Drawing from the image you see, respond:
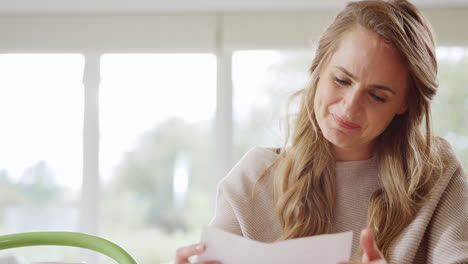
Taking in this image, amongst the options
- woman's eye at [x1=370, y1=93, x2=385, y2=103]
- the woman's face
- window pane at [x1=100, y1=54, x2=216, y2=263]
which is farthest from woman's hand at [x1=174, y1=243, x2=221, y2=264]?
window pane at [x1=100, y1=54, x2=216, y2=263]

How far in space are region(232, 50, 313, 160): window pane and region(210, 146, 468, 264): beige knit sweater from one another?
2.46m

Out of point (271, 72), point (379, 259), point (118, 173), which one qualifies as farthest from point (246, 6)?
Result: point (379, 259)

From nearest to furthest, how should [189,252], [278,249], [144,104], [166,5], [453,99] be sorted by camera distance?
[278,249] < [189,252] < [166,5] < [453,99] < [144,104]

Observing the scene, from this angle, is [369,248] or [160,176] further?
[160,176]

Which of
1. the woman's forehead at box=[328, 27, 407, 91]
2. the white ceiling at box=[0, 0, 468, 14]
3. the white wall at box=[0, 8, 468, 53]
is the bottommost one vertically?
the woman's forehead at box=[328, 27, 407, 91]

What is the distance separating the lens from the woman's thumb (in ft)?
3.43

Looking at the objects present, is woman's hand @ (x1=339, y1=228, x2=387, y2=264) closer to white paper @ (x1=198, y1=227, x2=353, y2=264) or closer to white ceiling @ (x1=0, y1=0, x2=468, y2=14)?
white paper @ (x1=198, y1=227, x2=353, y2=264)

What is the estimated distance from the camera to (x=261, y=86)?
400 cm

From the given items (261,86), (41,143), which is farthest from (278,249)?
(41,143)

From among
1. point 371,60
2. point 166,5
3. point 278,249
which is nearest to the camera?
point 278,249

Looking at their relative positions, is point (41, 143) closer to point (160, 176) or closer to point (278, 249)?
point (160, 176)

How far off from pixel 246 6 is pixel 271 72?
49 cm

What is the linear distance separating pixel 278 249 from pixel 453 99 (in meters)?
3.34

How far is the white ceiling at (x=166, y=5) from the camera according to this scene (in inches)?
148
